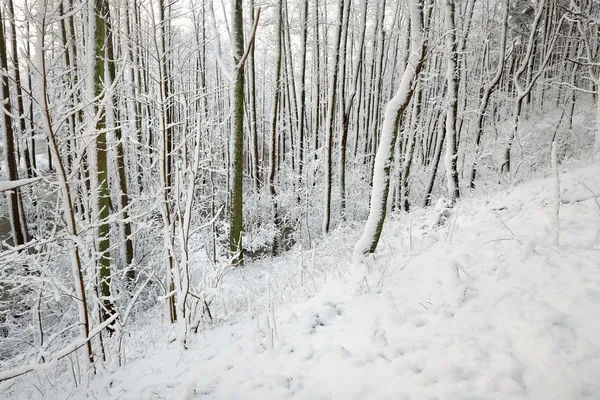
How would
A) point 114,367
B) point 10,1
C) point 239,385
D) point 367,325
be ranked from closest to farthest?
point 239,385 → point 367,325 → point 114,367 → point 10,1

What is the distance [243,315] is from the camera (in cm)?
427

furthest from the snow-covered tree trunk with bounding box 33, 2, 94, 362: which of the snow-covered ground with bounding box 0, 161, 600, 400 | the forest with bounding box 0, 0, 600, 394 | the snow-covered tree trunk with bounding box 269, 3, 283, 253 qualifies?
the snow-covered tree trunk with bounding box 269, 3, 283, 253

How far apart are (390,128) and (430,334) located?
7.94 ft

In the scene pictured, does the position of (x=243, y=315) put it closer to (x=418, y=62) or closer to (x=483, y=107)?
(x=418, y=62)

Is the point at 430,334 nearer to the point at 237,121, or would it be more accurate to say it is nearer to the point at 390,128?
the point at 390,128

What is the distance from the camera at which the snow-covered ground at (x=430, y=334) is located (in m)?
2.02

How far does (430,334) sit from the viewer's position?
8.23ft

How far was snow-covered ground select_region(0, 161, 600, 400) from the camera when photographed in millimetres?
2020

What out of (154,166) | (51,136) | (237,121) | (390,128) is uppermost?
(237,121)

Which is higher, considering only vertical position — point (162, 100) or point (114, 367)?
point (162, 100)

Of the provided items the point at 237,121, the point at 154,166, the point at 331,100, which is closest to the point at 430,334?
the point at 237,121

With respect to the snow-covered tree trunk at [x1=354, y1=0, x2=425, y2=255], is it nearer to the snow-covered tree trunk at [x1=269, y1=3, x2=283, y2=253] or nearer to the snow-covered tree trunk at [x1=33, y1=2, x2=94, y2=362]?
the snow-covered tree trunk at [x1=33, y1=2, x2=94, y2=362]

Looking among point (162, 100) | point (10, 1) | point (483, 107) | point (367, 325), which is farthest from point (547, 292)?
point (10, 1)

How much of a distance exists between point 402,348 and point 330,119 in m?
7.64
